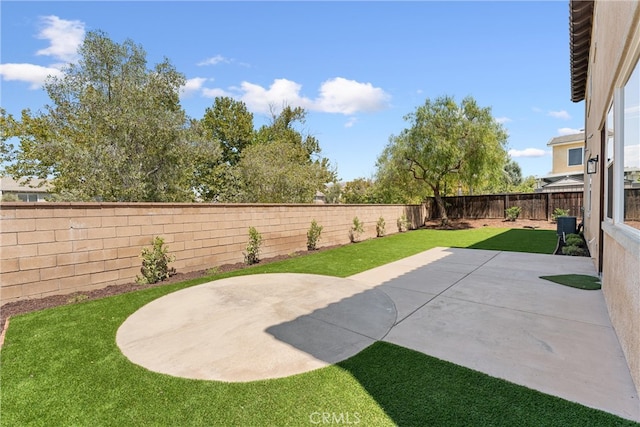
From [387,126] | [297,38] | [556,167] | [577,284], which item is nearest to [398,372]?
[577,284]

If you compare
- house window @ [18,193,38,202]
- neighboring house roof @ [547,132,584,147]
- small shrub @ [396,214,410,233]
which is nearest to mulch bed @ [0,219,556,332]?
small shrub @ [396,214,410,233]

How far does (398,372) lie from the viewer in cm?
250

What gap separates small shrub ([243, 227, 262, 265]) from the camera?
766 centimetres

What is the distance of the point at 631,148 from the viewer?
2.73m

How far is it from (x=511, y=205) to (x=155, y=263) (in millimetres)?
19218

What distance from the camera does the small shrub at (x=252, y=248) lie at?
7664 millimetres

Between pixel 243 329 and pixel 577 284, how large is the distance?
18.6 feet

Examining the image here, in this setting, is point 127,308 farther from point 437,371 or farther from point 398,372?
point 437,371

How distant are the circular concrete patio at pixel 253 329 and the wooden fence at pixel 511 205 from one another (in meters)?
16.0

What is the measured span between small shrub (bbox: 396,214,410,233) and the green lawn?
1301 cm

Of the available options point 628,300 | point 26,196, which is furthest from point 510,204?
point 26,196

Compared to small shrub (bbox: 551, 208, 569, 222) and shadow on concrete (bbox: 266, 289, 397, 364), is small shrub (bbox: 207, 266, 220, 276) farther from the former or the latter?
small shrub (bbox: 551, 208, 569, 222)

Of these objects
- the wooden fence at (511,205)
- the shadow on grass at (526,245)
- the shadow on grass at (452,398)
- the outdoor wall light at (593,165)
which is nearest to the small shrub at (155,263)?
the shadow on grass at (452,398)

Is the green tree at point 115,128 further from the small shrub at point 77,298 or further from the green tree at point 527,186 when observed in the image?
the green tree at point 527,186
